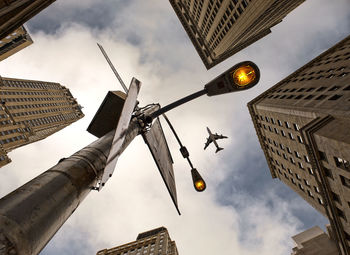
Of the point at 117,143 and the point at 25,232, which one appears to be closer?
the point at 25,232

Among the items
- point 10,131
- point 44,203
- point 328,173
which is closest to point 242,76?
point 44,203

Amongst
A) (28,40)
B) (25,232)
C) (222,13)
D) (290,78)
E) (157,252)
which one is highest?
(28,40)

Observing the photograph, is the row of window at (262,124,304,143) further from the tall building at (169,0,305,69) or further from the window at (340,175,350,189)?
the tall building at (169,0,305,69)

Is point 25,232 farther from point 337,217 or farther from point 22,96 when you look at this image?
point 22,96

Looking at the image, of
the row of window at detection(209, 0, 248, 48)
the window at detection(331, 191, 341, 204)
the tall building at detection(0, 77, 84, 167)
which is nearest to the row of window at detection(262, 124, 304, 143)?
the window at detection(331, 191, 341, 204)

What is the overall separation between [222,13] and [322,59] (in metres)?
25.1

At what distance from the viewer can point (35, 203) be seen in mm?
2139

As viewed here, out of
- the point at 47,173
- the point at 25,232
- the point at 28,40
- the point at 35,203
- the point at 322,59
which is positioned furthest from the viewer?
the point at 28,40

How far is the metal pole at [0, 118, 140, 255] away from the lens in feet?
5.91

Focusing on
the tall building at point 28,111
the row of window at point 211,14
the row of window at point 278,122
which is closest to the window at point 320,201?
the row of window at point 278,122

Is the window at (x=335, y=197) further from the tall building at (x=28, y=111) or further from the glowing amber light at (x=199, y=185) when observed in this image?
the tall building at (x=28, y=111)

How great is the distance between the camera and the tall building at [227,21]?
38438 mm

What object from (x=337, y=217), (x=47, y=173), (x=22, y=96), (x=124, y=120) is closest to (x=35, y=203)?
(x=47, y=173)

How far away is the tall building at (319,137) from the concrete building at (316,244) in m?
6.66
